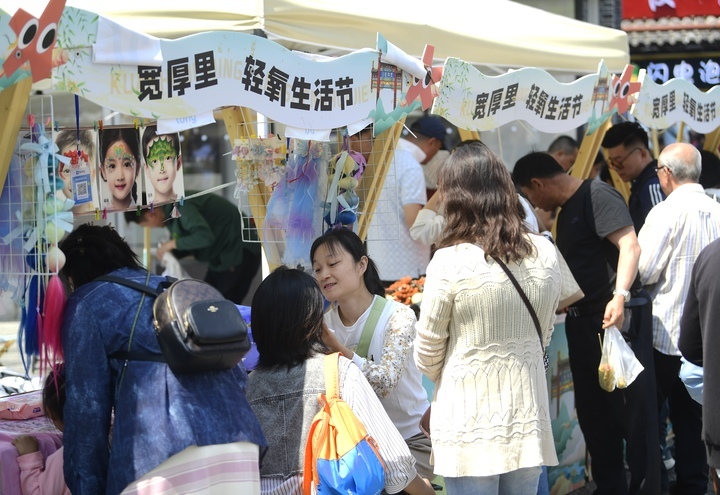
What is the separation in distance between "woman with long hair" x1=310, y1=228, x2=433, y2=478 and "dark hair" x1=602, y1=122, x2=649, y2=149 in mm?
3223

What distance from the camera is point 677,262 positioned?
17.3 feet

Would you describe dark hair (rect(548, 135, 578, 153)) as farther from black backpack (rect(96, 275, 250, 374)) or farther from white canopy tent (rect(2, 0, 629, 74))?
black backpack (rect(96, 275, 250, 374))

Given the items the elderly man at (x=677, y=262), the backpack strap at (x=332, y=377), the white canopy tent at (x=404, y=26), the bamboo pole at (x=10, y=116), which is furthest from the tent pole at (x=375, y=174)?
the bamboo pole at (x=10, y=116)

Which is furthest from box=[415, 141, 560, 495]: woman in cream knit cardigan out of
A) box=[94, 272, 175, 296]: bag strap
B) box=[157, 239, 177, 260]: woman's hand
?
box=[157, 239, 177, 260]: woman's hand

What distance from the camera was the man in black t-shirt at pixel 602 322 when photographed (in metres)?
4.92

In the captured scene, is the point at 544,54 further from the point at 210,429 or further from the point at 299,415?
the point at 210,429

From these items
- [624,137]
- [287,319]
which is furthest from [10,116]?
[624,137]

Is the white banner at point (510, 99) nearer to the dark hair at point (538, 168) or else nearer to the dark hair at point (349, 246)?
the dark hair at point (538, 168)

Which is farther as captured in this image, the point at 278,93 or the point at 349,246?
the point at 349,246

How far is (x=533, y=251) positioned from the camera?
3.29 meters

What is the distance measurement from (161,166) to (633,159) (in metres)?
3.79

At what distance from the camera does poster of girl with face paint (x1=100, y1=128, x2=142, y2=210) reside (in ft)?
11.5

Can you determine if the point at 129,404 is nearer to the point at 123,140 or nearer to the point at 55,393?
the point at 55,393

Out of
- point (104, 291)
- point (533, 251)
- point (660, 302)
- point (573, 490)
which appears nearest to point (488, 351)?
point (533, 251)
